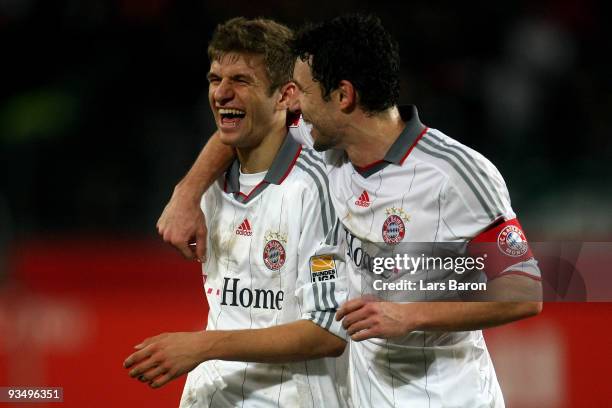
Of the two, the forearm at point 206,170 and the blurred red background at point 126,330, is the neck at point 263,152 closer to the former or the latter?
the forearm at point 206,170

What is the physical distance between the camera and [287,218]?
273 cm

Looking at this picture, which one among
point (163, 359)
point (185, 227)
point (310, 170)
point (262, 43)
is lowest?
point (163, 359)

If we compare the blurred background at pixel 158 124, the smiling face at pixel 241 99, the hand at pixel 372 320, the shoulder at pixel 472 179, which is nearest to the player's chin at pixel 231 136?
the smiling face at pixel 241 99

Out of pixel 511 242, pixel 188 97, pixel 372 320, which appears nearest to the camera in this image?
pixel 372 320

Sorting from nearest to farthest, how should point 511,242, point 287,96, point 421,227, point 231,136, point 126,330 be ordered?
point 511,242
point 421,227
point 231,136
point 287,96
point 126,330

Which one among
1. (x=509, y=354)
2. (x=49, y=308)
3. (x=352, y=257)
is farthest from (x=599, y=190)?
(x=352, y=257)

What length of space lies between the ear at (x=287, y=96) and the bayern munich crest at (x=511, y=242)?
825 millimetres

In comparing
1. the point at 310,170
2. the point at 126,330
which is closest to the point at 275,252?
the point at 310,170

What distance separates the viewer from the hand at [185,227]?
278 centimetres

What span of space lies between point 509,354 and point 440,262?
90.6 inches

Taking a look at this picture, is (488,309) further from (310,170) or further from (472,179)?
(310,170)

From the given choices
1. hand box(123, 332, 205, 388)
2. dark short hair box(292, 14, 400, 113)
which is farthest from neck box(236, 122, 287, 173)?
hand box(123, 332, 205, 388)

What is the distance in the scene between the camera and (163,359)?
246cm

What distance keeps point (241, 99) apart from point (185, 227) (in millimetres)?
423
